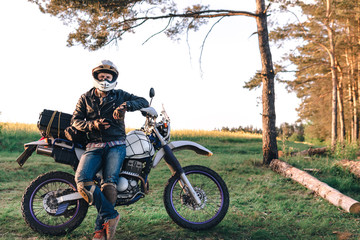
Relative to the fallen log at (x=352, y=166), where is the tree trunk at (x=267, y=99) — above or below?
above

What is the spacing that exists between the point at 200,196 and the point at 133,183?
97 centimetres

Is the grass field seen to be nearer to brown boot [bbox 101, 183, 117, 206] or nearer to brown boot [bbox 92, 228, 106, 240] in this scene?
brown boot [bbox 92, 228, 106, 240]

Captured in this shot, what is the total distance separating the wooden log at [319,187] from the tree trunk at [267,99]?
45 centimetres

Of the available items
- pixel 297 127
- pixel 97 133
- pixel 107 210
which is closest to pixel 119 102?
pixel 97 133

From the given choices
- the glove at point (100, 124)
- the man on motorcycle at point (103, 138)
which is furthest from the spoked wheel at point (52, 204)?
the glove at point (100, 124)

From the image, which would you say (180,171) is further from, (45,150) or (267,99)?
(267,99)

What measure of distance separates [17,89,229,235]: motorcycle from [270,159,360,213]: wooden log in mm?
3238

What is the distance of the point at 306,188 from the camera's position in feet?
27.5

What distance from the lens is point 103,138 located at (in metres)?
4.39

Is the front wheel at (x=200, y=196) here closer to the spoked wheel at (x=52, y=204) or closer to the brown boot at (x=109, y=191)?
the brown boot at (x=109, y=191)

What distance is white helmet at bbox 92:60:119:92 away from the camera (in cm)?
443

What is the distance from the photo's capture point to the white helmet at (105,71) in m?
4.43

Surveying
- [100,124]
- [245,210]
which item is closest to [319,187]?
[245,210]

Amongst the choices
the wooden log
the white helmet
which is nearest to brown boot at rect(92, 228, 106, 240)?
the white helmet
